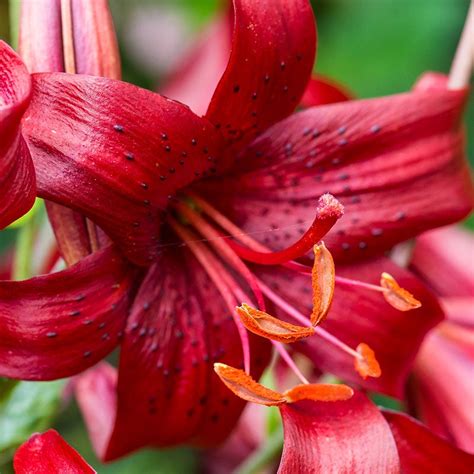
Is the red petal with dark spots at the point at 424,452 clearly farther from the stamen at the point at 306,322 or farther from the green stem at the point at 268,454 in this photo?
the green stem at the point at 268,454

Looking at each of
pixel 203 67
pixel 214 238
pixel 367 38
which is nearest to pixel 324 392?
pixel 214 238


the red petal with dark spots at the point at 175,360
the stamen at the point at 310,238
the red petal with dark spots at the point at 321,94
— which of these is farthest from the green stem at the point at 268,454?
the red petal with dark spots at the point at 321,94

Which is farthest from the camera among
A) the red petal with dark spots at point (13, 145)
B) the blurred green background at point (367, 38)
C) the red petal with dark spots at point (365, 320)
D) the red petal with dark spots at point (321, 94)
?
the blurred green background at point (367, 38)

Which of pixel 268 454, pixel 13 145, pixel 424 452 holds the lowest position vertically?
pixel 268 454

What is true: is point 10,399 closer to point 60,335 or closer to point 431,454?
point 60,335

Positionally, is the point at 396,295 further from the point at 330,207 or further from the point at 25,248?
the point at 25,248

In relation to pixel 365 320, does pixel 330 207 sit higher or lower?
higher

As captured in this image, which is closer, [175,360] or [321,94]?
[175,360]
